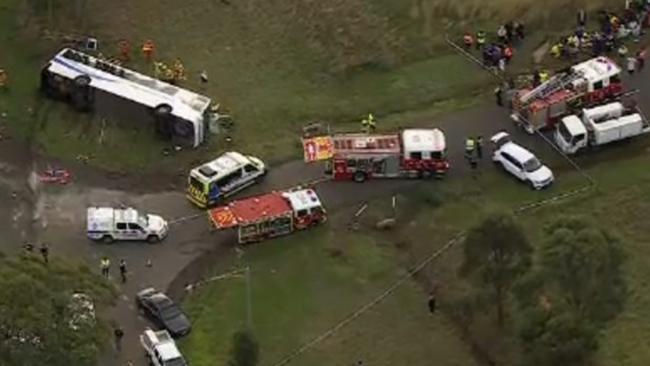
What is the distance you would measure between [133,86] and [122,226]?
9239 mm

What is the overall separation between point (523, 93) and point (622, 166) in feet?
17.8

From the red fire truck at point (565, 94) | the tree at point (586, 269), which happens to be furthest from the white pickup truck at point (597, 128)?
the tree at point (586, 269)

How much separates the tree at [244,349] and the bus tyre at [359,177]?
48.1 feet

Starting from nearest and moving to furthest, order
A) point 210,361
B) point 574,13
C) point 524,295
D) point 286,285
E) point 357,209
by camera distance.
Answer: point 524,295 < point 210,361 < point 286,285 < point 357,209 < point 574,13

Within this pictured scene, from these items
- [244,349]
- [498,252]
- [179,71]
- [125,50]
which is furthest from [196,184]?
[498,252]

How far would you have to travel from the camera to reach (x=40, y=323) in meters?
43.4

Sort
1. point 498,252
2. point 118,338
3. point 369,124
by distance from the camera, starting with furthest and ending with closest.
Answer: point 369,124 → point 118,338 → point 498,252

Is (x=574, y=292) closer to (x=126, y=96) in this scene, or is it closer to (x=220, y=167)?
(x=220, y=167)

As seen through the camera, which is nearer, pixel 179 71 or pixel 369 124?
pixel 369 124

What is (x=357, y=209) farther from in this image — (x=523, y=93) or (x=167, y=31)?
(x=167, y=31)

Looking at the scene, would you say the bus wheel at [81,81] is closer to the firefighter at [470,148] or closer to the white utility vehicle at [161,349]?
the white utility vehicle at [161,349]

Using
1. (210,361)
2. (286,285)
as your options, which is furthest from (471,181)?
(210,361)

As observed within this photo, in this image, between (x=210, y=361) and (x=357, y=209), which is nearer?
(x=210, y=361)

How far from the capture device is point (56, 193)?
61.8 m
